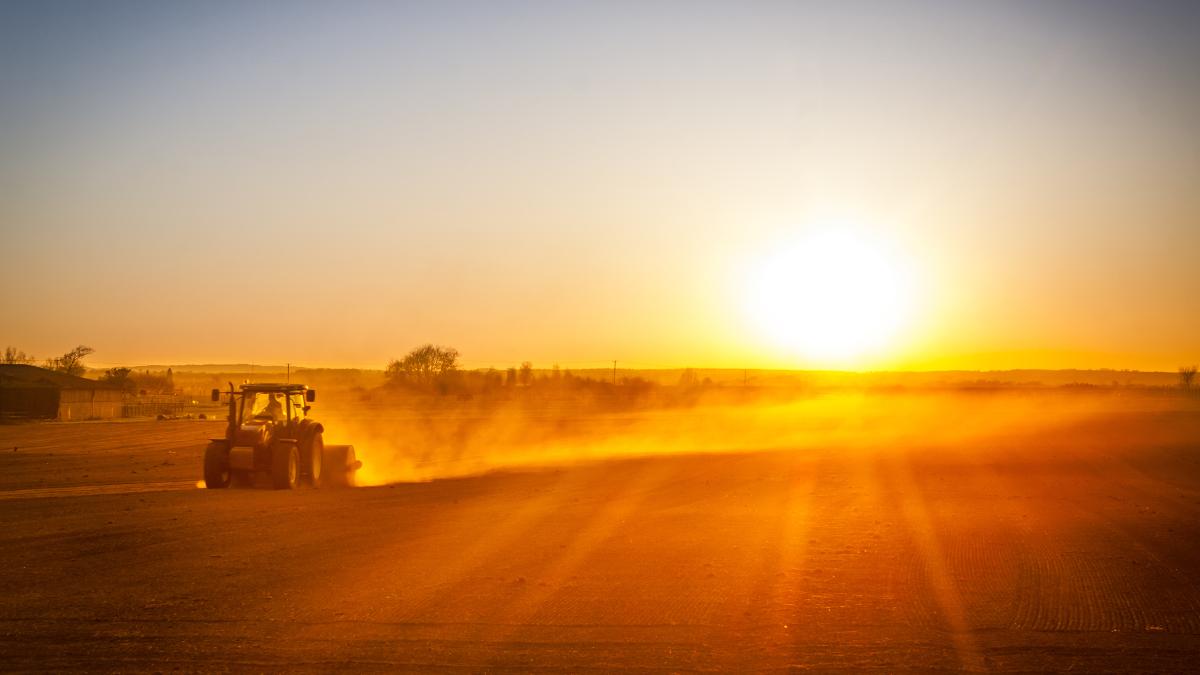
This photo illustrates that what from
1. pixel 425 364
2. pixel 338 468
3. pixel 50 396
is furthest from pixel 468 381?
pixel 338 468

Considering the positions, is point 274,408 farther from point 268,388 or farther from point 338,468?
point 338,468

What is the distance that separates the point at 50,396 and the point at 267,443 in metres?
45.5

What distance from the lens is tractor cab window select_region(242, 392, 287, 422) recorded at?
24.5m

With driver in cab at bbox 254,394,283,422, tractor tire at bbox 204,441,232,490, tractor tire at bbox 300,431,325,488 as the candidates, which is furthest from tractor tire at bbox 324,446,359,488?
tractor tire at bbox 204,441,232,490

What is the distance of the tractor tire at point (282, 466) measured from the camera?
78.7 ft

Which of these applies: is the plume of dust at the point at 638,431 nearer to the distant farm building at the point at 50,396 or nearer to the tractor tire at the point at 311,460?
→ the tractor tire at the point at 311,460

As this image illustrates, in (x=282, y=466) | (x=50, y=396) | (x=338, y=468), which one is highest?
(x=50, y=396)

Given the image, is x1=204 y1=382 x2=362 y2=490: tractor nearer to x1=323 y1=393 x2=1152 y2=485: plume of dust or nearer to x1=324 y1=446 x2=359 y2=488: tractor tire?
x1=324 y1=446 x2=359 y2=488: tractor tire

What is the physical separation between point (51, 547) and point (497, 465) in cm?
1995

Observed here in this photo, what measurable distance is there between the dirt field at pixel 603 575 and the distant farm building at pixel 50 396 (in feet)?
122

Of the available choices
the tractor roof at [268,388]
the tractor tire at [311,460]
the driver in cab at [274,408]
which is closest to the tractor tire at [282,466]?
the tractor tire at [311,460]

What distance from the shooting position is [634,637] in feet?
34.7

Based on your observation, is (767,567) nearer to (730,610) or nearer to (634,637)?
(730,610)

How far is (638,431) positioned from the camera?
185 feet
